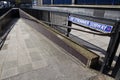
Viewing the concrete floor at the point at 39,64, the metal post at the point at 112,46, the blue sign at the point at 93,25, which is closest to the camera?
the metal post at the point at 112,46

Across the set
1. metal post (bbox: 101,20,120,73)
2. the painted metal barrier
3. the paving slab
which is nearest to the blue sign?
the painted metal barrier

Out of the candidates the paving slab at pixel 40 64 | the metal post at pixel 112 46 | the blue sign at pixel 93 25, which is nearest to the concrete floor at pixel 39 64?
the paving slab at pixel 40 64

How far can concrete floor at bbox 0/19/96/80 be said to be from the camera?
2.30 m

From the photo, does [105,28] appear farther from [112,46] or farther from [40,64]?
[40,64]

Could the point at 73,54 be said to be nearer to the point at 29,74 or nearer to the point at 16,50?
the point at 29,74

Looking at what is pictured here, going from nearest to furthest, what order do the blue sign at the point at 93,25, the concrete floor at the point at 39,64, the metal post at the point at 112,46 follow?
the metal post at the point at 112,46 → the concrete floor at the point at 39,64 → the blue sign at the point at 93,25

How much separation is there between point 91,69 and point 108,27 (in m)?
1.24

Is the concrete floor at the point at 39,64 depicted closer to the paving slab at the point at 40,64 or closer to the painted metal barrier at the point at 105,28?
the paving slab at the point at 40,64

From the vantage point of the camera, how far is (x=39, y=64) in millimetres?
2686

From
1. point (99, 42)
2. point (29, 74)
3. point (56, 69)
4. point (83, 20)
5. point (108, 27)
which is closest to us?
point (29, 74)

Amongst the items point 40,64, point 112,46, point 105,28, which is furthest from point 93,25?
point 40,64

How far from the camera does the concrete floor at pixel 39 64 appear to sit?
230cm

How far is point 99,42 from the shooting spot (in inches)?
164

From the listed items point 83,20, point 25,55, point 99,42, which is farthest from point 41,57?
point 99,42
